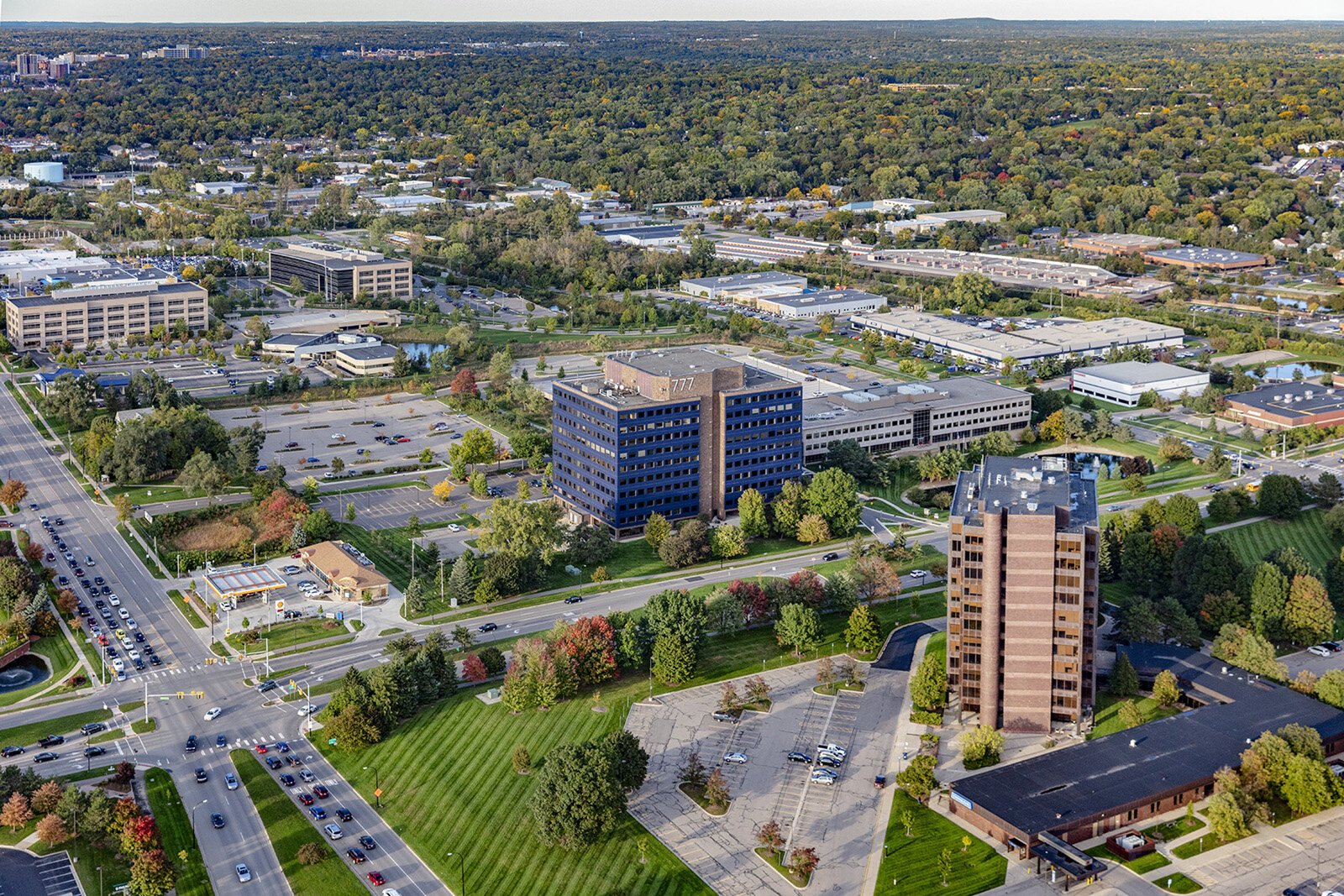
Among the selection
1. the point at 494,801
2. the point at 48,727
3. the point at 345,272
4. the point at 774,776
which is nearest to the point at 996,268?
the point at 345,272

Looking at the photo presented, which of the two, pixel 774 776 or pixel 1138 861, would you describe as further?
pixel 774 776

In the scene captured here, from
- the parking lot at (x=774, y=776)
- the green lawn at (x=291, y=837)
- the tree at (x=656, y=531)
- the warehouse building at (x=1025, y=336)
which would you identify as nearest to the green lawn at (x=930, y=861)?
the parking lot at (x=774, y=776)

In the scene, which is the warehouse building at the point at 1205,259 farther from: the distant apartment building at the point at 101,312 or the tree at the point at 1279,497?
the distant apartment building at the point at 101,312

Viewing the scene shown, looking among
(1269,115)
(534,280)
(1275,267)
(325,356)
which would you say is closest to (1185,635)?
(325,356)

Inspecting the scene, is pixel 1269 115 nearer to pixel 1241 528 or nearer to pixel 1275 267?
pixel 1275 267

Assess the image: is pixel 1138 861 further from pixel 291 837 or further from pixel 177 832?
pixel 177 832
